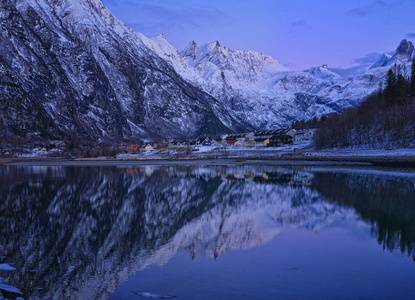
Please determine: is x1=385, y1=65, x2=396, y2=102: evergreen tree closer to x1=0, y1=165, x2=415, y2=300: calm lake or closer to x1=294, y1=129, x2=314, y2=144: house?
x1=294, y1=129, x2=314, y2=144: house

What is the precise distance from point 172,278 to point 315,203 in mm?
20135

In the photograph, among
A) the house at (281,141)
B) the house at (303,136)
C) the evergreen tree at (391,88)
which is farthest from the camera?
the house at (281,141)

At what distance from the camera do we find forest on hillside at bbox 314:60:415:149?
315ft

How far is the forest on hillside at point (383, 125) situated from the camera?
96000 millimetres

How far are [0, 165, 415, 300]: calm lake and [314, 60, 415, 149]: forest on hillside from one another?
70.3 metres

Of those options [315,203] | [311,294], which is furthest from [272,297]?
[315,203]

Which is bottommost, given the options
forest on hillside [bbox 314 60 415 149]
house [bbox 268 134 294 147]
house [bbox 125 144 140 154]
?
house [bbox 125 144 140 154]

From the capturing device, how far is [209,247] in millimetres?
18641

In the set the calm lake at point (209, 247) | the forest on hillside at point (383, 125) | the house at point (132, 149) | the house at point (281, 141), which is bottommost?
the house at point (132, 149)

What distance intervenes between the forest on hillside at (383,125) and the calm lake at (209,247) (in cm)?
7026

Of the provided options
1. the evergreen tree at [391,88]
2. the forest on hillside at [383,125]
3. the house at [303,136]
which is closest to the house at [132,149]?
the house at [303,136]

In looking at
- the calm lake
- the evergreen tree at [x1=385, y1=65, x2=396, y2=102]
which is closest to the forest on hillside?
the evergreen tree at [x1=385, y1=65, x2=396, y2=102]

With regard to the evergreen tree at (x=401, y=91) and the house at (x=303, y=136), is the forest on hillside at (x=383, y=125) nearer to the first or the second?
the evergreen tree at (x=401, y=91)

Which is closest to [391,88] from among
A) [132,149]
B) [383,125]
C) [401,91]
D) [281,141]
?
[401,91]
